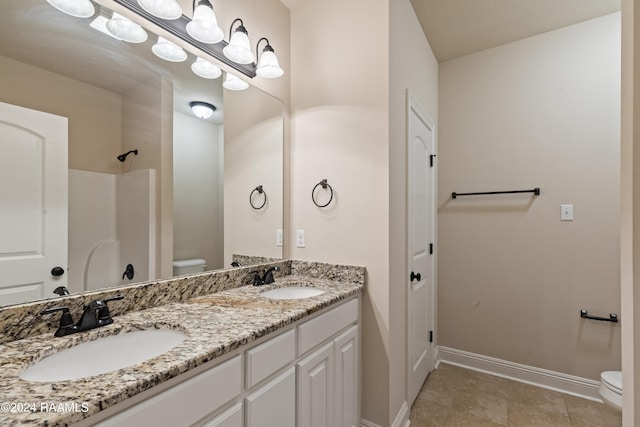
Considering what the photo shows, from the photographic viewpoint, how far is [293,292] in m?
1.74

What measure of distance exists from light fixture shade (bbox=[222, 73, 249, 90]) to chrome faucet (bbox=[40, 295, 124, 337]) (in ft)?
4.07

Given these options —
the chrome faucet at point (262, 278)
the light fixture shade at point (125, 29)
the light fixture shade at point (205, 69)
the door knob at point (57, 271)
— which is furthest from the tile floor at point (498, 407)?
the light fixture shade at point (125, 29)

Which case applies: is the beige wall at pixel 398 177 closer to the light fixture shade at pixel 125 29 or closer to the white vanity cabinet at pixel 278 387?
the white vanity cabinet at pixel 278 387

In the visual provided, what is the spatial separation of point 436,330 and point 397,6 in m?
2.56

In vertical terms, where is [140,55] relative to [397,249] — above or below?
above

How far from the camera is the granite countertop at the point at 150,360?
0.59 metres

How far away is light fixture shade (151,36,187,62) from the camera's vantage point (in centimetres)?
134

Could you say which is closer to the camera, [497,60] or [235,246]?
[235,246]

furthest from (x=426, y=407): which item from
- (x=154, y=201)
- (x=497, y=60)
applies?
(x=497, y=60)

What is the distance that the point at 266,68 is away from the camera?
5.59 ft

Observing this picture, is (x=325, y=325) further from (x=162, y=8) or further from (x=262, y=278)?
(x=162, y=8)

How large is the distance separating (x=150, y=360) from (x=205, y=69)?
140 centimetres

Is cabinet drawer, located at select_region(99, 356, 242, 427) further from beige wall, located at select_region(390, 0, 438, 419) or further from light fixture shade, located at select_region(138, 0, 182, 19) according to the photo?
light fixture shade, located at select_region(138, 0, 182, 19)

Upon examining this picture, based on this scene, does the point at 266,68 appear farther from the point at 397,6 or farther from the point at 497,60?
the point at 497,60
